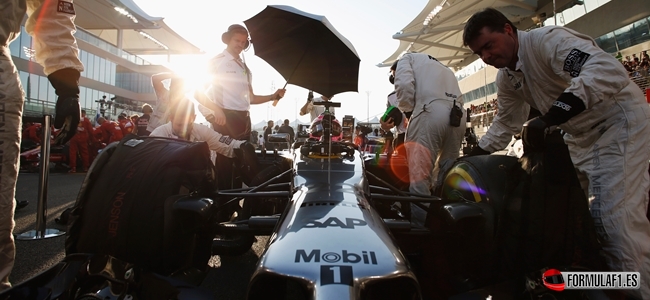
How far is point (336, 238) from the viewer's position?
1211 mm

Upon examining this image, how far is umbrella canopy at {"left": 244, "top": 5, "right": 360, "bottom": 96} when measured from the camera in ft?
10.1

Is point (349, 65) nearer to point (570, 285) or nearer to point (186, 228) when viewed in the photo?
point (186, 228)

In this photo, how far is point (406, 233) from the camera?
5.81 ft

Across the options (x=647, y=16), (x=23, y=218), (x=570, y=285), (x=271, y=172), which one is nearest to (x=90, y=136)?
(x=23, y=218)

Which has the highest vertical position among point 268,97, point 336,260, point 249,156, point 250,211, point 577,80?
point 268,97

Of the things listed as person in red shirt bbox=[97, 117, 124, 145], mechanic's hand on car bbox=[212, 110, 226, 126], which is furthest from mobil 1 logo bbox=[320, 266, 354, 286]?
person in red shirt bbox=[97, 117, 124, 145]

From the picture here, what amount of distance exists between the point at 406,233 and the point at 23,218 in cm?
408

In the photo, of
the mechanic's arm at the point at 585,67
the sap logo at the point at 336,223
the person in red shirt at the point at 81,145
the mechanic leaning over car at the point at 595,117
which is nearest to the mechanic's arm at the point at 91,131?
the person in red shirt at the point at 81,145

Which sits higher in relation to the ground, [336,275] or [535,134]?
[535,134]

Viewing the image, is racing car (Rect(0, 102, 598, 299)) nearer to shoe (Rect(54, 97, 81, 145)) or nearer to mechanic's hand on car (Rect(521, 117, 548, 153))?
mechanic's hand on car (Rect(521, 117, 548, 153))

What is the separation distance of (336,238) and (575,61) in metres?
1.47

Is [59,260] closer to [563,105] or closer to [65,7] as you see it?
[65,7]

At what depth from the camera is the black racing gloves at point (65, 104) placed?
1.85 metres

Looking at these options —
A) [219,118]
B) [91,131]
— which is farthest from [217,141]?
[91,131]
